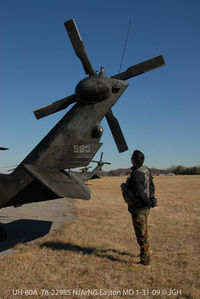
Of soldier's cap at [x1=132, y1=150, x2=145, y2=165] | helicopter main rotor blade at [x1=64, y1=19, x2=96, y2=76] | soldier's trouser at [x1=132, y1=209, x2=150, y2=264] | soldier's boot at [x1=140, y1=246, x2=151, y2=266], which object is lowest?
soldier's boot at [x1=140, y1=246, x2=151, y2=266]

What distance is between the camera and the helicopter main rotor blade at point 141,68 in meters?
6.77

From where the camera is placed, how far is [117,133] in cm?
731

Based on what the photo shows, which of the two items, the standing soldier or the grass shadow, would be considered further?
the grass shadow

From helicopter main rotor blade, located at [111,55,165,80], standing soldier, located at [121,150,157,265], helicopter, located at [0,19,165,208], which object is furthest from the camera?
helicopter main rotor blade, located at [111,55,165,80]

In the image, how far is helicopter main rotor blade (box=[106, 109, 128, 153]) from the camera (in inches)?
283

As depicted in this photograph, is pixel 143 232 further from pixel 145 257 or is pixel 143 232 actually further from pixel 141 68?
pixel 141 68

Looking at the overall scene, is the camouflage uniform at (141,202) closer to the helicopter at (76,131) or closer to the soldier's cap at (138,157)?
the soldier's cap at (138,157)

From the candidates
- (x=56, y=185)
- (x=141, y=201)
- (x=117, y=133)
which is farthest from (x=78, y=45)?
(x=141, y=201)

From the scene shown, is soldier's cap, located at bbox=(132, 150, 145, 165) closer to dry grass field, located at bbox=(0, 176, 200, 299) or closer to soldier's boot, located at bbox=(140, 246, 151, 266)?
soldier's boot, located at bbox=(140, 246, 151, 266)

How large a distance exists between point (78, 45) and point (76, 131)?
108 inches

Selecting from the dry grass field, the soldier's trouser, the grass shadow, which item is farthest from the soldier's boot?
the grass shadow

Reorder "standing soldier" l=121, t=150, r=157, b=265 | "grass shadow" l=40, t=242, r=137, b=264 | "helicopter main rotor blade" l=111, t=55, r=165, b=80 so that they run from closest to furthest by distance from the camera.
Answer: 1. "standing soldier" l=121, t=150, r=157, b=265
2. "grass shadow" l=40, t=242, r=137, b=264
3. "helicopter main rotor blade" l=111, t=55, r=165, b=80

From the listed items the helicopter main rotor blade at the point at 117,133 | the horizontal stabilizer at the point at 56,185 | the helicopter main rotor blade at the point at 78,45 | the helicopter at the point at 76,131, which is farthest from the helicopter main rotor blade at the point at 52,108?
the horizontal stabilizer at the point at 56,185

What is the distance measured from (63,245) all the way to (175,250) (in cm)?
315
